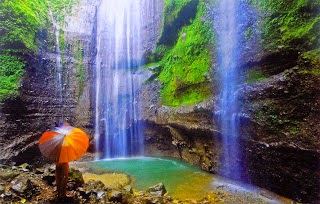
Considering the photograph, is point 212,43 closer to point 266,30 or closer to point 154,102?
point 266,30

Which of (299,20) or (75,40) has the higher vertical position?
(75,40)

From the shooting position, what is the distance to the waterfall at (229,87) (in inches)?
280

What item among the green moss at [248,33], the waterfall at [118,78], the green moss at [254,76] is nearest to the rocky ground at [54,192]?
the green moss at [254,76]

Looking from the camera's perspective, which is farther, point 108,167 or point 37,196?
point 108,167

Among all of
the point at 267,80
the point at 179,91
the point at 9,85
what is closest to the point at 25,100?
the point at 9,85

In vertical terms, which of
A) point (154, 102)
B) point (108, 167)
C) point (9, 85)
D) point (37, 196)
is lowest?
point (108, 167)

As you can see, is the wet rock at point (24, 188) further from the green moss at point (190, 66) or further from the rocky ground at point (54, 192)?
the green moss at point (190, 66)

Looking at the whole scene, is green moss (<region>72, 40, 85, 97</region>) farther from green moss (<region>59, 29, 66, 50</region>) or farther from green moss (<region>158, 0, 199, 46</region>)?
green moss (<region>158, 0, 199, 46</region>)

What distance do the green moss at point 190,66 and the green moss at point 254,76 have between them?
2011 millimetres

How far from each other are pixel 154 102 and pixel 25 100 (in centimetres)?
624

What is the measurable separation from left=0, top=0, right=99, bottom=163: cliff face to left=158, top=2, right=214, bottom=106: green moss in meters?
5.11

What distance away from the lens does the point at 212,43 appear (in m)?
8.59

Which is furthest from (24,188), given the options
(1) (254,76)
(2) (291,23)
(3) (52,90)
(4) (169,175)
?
(3) (52,90)

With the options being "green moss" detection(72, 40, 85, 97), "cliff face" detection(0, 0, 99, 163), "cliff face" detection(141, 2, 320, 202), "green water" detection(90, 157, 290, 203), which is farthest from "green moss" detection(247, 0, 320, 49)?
"green moss" detection(72, 40, 85, 97)
